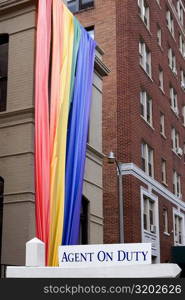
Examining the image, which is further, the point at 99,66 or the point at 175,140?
the point at 175,140

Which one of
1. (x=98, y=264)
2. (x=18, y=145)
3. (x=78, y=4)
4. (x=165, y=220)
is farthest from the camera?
(x=78, y=4)

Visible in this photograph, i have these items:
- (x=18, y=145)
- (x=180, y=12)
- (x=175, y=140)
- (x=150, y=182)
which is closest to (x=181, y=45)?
(x=180, y=12)

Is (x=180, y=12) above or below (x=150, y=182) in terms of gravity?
above

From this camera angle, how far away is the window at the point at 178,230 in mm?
33812

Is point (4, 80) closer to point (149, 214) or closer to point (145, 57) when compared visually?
point (149, 214)

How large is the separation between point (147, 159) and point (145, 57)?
6480mm

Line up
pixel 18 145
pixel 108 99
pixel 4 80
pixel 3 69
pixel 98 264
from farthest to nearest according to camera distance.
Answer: pixel 108 99 < pixel 3 69 < pixel 4 80 < pixel 18 145 < pixel 98 264

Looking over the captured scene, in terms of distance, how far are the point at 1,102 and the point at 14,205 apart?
3660mm

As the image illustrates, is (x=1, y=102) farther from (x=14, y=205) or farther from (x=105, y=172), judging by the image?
(x=105, y=172)

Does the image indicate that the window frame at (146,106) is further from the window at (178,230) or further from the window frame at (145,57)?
the window at (178,230)

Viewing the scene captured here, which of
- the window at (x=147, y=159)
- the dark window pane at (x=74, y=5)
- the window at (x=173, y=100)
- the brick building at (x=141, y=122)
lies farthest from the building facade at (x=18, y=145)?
the window at (x=173, y=100)

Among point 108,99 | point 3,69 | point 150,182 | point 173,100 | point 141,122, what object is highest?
point 173,100

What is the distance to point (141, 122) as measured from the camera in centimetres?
2898

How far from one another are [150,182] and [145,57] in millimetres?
7871
